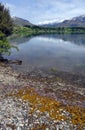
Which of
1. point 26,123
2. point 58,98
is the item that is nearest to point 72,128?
point 26,123

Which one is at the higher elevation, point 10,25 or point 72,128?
point 10,25

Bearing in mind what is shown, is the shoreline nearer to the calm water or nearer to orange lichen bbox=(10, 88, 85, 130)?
orange lichen bbox=(10, 88, 85, 130)

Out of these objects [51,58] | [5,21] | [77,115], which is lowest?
[51,58]

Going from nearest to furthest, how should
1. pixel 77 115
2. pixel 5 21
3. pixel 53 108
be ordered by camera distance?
pixel 77 115, pixel 53 108, pixel 5 21

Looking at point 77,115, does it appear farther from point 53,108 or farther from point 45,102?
point 45,102

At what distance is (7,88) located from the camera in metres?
30.3

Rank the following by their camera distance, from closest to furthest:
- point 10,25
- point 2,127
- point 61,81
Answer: point 2,127
point 61,81
point 10,25

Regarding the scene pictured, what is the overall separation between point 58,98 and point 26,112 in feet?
20.2

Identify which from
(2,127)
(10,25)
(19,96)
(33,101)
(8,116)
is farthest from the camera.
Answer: (10,25)

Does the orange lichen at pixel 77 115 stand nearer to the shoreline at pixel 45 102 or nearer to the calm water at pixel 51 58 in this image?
the shoreline at pixel 45 102

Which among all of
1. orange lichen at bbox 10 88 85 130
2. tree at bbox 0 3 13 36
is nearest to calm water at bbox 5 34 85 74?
tree at bbox 0 3 13 36

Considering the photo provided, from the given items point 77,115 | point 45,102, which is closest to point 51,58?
point 45,102

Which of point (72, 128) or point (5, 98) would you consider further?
point (5, 98)

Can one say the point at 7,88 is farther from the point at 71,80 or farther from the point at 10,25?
the point at 10,25
